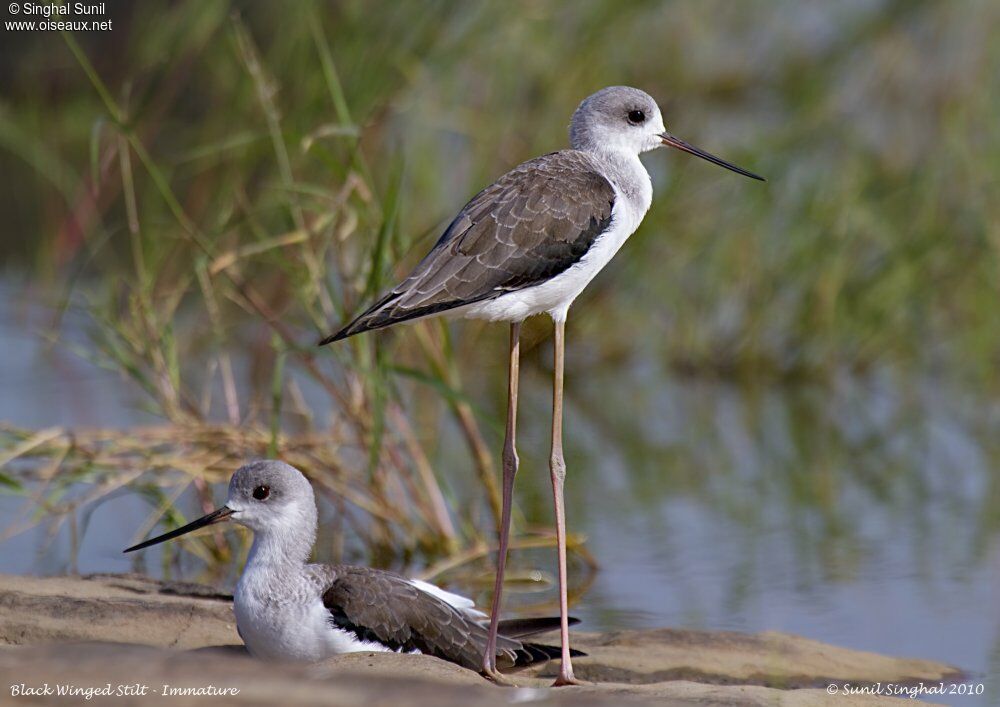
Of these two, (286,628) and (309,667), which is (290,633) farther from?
(309,667)

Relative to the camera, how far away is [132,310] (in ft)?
20.0

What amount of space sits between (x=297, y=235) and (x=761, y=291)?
3.98 m

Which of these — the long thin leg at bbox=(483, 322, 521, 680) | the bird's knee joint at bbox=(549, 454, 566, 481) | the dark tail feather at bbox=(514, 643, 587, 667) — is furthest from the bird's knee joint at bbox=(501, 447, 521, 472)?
the dark tail feather at bbox=(514, 643, 587, 667)

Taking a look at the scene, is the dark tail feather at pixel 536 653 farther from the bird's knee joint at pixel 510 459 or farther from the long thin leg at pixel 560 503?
the bird's knee joint at pixel 510 459

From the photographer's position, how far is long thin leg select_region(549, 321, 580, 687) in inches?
184

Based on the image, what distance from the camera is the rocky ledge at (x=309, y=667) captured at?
3125 mm

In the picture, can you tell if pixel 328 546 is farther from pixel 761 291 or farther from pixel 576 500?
pixel 761 291

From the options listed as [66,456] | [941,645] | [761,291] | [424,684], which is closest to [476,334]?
[761,291]

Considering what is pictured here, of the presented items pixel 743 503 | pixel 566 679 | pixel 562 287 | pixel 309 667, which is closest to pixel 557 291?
pixel 562 287

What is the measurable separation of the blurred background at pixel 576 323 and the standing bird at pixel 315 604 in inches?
38.2

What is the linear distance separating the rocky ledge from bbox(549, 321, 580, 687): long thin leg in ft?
0.43

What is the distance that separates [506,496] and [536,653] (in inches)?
20.2

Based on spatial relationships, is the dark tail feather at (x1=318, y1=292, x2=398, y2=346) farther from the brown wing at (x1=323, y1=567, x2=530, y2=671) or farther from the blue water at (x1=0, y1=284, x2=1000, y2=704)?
the blue water at (x1=0, y1=284, x2=1000, y2=704)

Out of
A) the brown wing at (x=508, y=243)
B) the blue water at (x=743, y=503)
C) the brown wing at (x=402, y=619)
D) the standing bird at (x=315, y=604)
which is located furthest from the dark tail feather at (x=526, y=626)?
→ the brown wing at (x=508, y=243)
